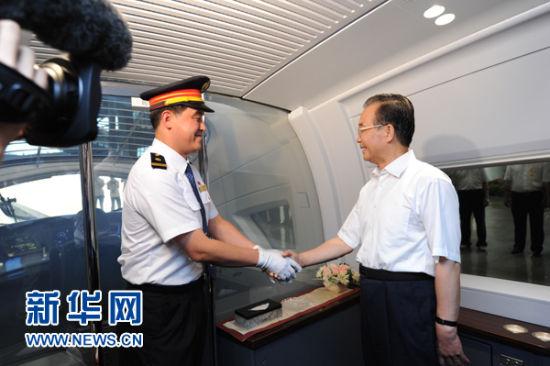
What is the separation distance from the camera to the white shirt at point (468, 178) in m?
2.41

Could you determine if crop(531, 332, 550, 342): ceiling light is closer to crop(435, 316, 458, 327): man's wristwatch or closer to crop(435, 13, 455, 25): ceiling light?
crop(435, 316, 458, 327): man's wristwatch

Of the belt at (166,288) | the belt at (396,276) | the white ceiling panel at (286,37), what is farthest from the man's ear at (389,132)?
the belt at (166,288)

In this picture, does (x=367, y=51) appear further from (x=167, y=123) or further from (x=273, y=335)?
(x=273, y=335)

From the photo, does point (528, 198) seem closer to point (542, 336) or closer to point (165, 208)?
point (542, 336)

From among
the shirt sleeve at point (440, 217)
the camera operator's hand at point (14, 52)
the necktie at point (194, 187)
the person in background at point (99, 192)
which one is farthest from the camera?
the person in background at point (99, 192)

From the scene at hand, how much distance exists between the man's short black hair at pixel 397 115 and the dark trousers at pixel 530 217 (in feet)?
4.87

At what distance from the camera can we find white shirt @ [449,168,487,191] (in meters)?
2.41

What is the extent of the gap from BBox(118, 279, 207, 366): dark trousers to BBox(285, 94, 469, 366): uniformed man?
0.89m

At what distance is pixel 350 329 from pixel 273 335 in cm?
76

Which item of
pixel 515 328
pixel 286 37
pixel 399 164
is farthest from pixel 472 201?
pixel 286 37

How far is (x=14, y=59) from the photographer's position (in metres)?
0.50

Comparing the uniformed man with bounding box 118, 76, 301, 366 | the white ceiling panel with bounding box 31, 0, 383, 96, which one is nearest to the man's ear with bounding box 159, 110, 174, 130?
the uniformed man with bounding box 118, 76, 301, 366

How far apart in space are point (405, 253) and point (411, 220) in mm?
154

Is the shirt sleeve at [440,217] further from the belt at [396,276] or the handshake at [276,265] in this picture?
the handshake at [276,265]
